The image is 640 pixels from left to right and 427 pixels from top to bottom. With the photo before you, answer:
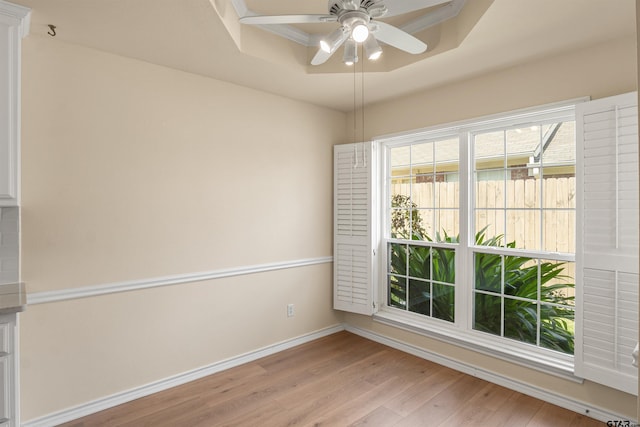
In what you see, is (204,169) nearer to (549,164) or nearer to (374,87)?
(374,87)

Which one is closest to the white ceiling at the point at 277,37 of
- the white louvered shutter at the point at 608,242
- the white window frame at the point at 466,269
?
the white window frame at the point at 466,269

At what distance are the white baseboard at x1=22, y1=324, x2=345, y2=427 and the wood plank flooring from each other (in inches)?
2.0

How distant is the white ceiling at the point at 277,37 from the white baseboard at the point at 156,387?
242 centimetres

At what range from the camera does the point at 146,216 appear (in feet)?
8.52

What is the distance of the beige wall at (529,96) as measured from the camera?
2217 millimetres

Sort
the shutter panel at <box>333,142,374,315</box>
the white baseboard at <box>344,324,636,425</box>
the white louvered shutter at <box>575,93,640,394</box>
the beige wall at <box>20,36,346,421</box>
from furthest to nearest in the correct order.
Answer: the shutter panel at <box>333,142,374,315</box>, the white baseboard at <box>344,324,636,425</box>, the beige wall at <box>20,36,346,421</box>, the white louvered shutter at <box>575,93,640,394</box>

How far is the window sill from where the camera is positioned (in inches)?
97.9

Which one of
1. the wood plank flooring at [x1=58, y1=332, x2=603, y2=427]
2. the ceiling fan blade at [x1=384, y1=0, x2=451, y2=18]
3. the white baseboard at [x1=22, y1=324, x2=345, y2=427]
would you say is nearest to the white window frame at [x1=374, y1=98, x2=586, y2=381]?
the wood plank flooring at [x1=58, y1=332, x2=603, y2=427]

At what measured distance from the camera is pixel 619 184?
2.12 meters

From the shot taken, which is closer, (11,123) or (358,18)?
(358,18)

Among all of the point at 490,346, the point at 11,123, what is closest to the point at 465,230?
the point at 490,346

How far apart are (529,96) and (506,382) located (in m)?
2.22

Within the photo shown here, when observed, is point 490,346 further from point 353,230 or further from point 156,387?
point 156,387

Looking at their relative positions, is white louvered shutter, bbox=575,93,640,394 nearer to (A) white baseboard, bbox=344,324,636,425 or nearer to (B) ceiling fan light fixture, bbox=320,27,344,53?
(A) white baseboard, bbox=344,324,636,425
